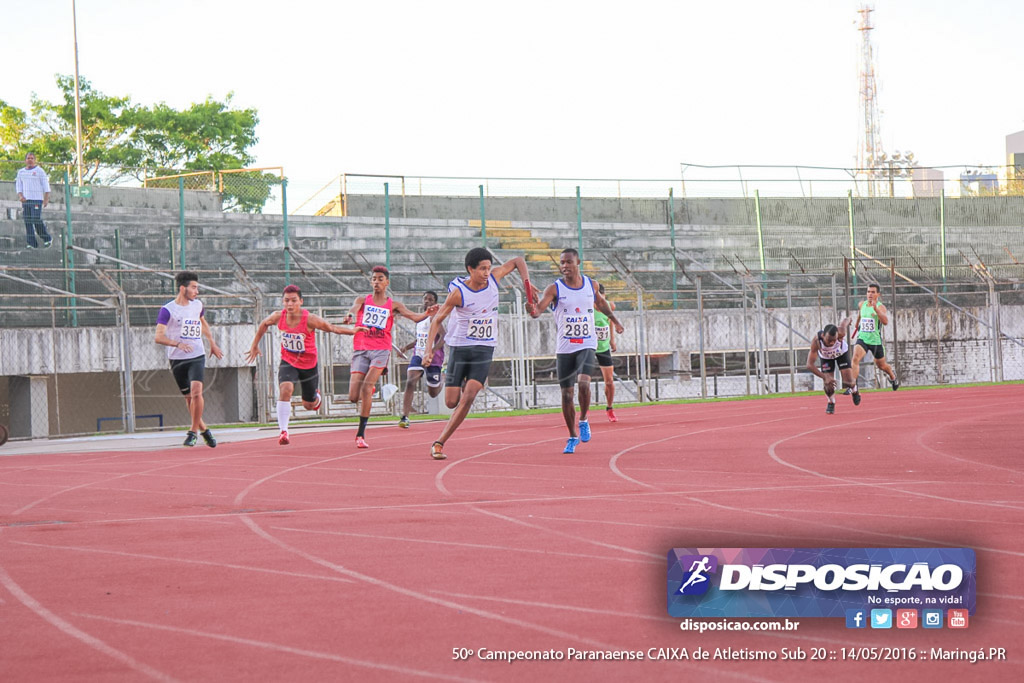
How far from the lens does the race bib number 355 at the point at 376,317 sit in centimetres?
1385

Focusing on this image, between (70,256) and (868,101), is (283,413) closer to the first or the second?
(70,256)

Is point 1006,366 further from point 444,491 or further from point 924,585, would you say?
point 924,585

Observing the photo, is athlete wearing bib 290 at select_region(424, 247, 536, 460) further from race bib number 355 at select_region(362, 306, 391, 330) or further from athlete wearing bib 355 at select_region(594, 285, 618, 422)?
athlete wearing bib 355 at select_region(594, 285, 618, 422)

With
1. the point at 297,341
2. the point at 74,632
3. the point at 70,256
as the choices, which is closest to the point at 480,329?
the point at 297,341

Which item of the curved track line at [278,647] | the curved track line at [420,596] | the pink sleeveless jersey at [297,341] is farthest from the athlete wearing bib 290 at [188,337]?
the curved track line at [278,647]

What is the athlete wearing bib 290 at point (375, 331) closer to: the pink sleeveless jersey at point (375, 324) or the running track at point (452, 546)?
the pink sleeveless jersey at point (375, 324)

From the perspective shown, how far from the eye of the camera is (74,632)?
4.52m

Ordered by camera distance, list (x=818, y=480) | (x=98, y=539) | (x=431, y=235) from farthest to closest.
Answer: (x=431, y=235)
(x=818, y=480)
(x=98, y=539)

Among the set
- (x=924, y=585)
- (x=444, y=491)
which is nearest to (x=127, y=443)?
(x=444, y=491)

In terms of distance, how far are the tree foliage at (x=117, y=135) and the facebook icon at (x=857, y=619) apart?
1964 inches

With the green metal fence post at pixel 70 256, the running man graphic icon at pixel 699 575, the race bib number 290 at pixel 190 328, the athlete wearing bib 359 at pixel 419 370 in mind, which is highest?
the green metal fence post at pixel 70 256

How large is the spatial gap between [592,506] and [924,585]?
3873 mm

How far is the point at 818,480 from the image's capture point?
8766 mm

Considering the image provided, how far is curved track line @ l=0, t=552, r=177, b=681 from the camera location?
3.93 m
